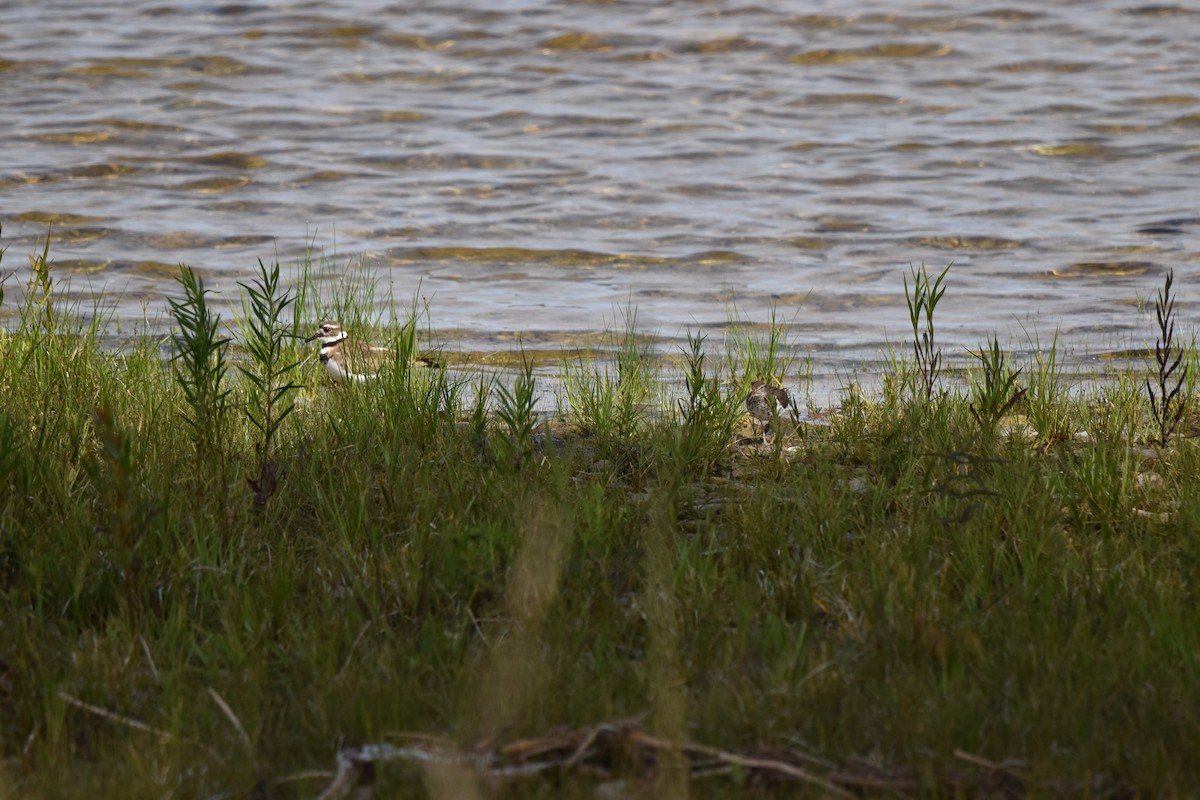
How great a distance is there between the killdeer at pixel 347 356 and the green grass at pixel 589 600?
65cm

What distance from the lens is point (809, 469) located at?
16.0ft

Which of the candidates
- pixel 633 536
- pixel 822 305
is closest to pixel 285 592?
pixel 633 536

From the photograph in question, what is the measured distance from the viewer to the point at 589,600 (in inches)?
140

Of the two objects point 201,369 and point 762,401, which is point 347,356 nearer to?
point 762,401

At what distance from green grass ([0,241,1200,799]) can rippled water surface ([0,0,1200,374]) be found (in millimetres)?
3519

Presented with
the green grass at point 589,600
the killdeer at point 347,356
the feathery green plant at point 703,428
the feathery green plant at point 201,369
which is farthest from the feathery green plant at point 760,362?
the feathery green plant at point 201,369

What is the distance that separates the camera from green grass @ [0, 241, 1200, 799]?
9.41 ft

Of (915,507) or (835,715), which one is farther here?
(915,507)

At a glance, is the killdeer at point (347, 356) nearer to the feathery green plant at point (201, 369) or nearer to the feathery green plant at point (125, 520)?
the feathery green plant at point (201, 369)

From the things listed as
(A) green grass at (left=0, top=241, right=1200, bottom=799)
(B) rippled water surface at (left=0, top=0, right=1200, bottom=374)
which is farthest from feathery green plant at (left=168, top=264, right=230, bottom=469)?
(B) rippled water surface at (left=0, top=0, right=1200, bottom=374)

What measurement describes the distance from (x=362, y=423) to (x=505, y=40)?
47.2 ft

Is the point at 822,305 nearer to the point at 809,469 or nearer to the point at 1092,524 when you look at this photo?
the point at 809,469

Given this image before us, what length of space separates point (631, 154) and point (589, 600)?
35.6ft

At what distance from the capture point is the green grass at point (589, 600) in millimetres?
2867
